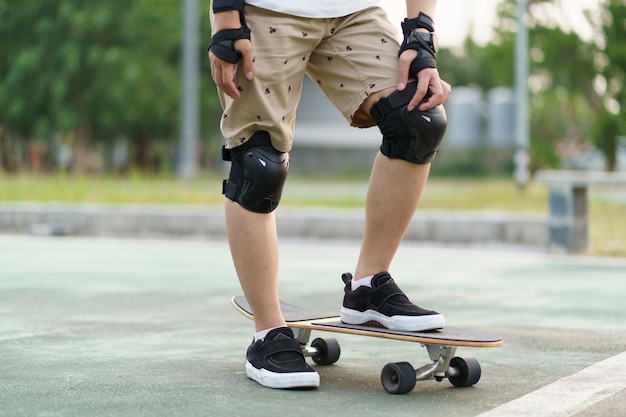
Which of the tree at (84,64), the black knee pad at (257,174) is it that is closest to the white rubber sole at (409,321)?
the black knee pad at (257,174)

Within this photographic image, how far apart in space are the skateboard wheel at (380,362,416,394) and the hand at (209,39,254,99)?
958mm

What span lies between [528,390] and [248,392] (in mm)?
850

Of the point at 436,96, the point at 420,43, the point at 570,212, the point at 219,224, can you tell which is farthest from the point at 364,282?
the point at 219,224

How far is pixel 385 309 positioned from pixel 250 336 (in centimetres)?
127

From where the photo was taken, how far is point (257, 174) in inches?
143

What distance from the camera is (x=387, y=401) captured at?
338 cm

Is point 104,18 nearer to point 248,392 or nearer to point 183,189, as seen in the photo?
point 183,189

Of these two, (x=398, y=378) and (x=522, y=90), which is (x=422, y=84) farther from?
(x=522, y=90)

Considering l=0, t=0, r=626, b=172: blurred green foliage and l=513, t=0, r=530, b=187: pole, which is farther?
l=0, t=0, r=626, b=172: blurred green foliage

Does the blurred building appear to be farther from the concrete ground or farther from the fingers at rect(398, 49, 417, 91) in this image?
the fingers at rect(398, 49, 417, 91)

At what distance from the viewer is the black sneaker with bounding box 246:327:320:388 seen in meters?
3.54

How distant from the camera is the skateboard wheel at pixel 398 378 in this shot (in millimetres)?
3442

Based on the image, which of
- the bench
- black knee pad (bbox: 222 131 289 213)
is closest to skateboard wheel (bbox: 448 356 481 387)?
black knee pad (bbox: 222 131 289 213)

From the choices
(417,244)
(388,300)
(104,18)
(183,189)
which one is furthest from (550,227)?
(104,18)
